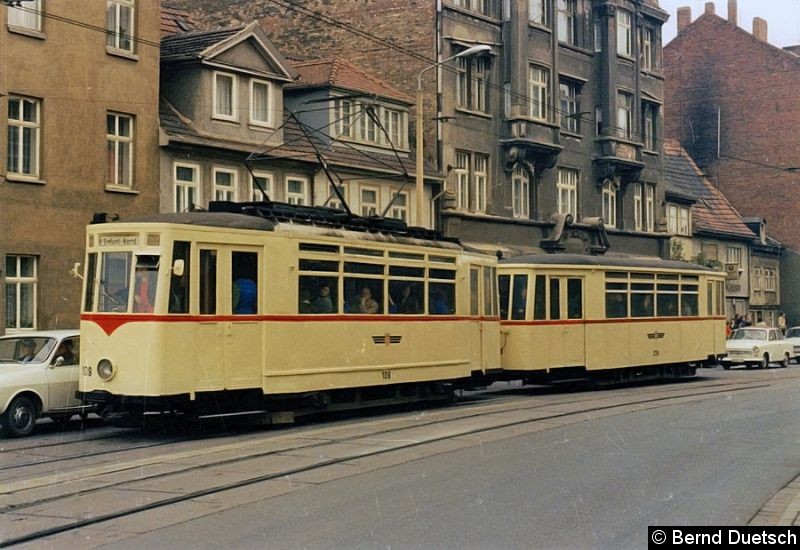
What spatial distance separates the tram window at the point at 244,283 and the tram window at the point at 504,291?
29.4 feet

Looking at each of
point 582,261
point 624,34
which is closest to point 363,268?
point 582,261

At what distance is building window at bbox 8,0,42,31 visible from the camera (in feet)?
81.6

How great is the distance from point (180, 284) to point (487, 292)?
8.42 m

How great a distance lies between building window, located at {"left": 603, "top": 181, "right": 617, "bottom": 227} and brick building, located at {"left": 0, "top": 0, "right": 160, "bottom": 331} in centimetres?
2420

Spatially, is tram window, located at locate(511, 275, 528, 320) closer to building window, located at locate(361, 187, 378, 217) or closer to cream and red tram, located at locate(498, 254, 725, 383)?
cream and red tram, located at locate(498, 254, 725, 383)

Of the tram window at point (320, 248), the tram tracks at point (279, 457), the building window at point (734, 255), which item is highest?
the building window at point (734, 255)

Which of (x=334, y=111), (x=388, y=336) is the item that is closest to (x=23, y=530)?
(x=388, y=336)

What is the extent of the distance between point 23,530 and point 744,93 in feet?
195

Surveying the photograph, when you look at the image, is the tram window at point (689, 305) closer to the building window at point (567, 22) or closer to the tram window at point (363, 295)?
the tram window at point (363, 295)

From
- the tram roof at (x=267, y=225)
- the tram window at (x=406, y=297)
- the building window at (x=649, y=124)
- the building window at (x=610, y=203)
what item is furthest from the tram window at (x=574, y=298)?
the building window at (x=649, y=124)

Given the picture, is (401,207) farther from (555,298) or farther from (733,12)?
(733,12)

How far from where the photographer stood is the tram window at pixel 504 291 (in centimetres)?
2497

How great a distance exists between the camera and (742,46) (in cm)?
6397

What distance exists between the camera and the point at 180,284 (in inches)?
624
